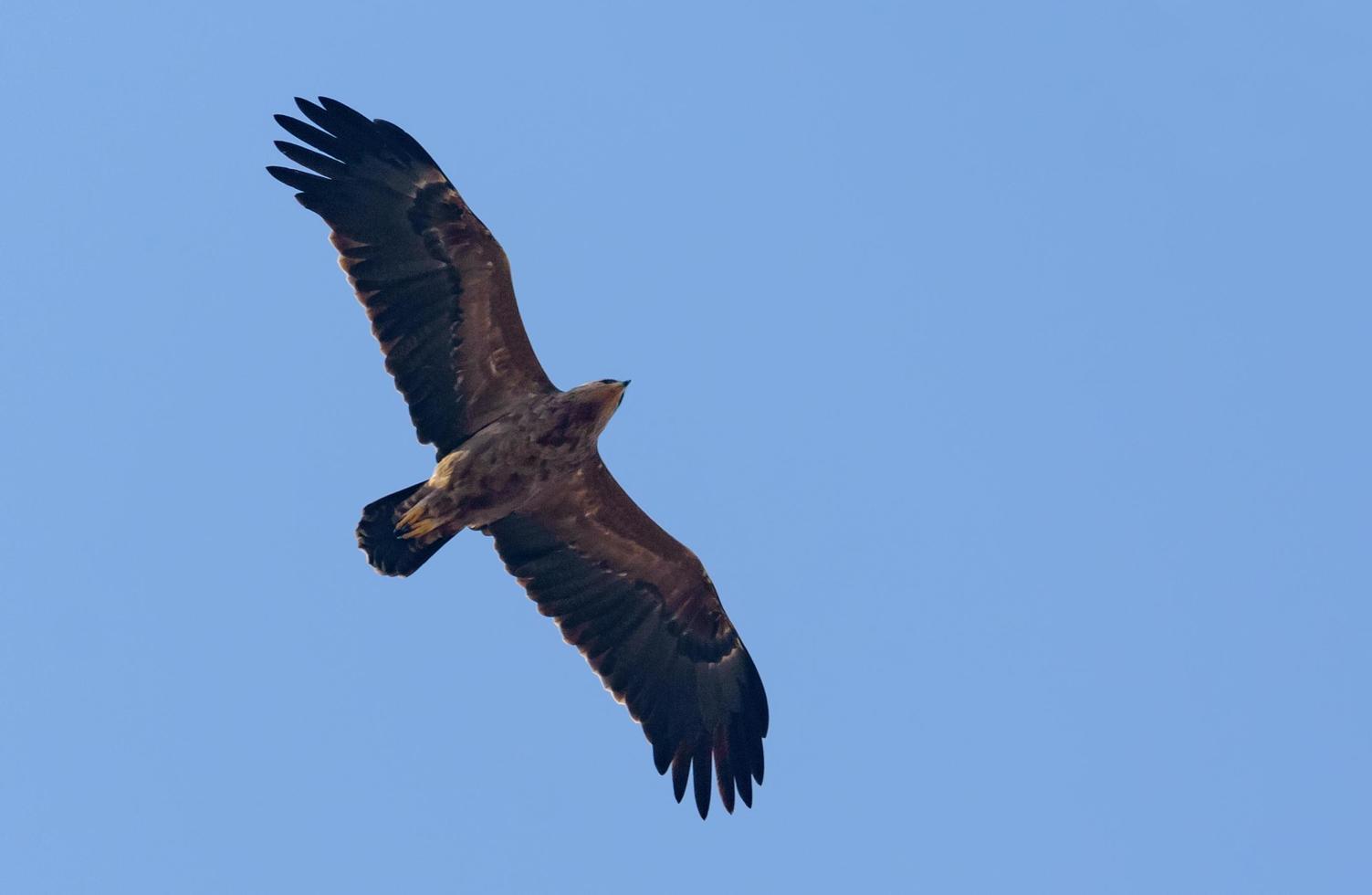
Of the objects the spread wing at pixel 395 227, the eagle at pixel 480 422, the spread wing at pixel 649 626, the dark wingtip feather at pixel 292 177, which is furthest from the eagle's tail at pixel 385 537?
the dark wingtip feather at pixel 292 177

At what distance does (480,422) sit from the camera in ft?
56.0

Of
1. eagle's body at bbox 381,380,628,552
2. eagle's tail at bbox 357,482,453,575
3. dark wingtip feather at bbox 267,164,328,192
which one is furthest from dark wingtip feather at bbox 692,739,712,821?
dark wingtip feather at bbox 267,164,328,192

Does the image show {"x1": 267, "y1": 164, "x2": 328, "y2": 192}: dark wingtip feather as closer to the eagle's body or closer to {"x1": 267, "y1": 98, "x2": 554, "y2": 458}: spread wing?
{"x1": 267, "y1": 98, "x2": 554, "y2": 458}: spread wing

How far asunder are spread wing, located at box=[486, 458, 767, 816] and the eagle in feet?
0.06

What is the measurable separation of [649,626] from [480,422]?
8.81 feet

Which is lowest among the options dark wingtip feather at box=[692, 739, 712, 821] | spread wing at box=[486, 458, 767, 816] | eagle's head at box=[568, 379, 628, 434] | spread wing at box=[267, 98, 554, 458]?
dark wingtip feather at box=[692, 739, 712, 821]

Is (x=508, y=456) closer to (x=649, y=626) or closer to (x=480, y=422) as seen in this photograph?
(x=480, y=422)

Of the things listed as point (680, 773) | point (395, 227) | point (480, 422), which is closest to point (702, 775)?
point (680, 773)

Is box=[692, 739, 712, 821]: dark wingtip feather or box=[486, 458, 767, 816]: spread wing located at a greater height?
box=[486, 458, 767, 816]: spread wing

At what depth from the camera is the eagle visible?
1664 centimetres

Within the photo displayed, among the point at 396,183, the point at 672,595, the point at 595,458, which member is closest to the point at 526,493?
the point at 595,458

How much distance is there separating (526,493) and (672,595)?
1979 mm

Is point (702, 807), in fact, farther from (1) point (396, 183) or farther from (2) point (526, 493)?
(1) point (396, 183)

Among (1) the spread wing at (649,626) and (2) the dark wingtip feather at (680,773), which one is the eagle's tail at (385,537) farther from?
(2) the dark wingtip feather at (680,773)
